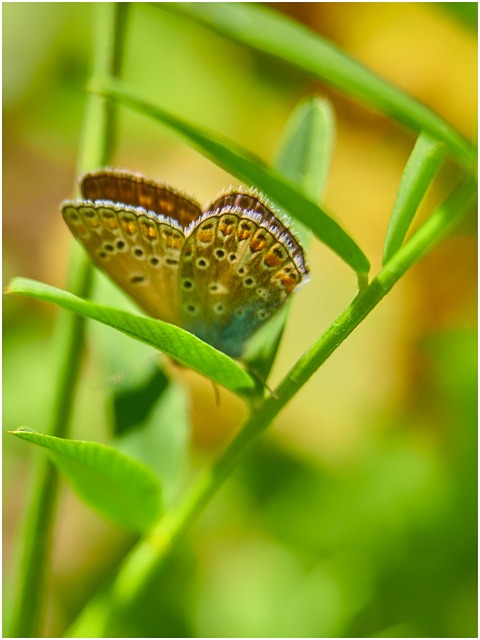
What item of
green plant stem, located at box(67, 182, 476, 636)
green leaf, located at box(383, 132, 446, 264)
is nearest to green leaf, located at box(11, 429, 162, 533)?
green plant stem, located at box(67, 182, 476, 636)

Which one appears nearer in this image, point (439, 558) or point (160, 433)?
point (160, 433)

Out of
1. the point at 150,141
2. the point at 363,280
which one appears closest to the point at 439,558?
the point at 363,280

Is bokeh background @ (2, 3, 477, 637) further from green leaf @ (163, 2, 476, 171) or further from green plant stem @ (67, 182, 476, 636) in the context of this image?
green leaf @ (163, 2, 476, 171)

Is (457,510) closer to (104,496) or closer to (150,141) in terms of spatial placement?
(104,496)

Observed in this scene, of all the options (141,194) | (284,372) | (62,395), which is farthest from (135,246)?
(284,372)

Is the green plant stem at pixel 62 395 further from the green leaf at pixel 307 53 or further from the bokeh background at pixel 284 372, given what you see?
the green leaf at pixel 307 53

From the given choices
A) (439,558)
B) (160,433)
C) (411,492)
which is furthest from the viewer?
(411,492)

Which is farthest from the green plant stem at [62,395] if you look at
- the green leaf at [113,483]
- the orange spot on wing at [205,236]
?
the orange spot on wing at [205,236]

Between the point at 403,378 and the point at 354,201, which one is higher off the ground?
the point at 354,201
